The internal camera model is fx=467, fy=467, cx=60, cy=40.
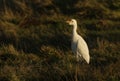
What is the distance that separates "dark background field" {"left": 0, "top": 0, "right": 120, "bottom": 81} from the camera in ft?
25.1

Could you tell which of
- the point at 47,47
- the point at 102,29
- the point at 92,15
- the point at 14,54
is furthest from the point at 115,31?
the point at 14,54

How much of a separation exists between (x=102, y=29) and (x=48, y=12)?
2.03m

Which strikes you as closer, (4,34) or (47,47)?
(47,47)

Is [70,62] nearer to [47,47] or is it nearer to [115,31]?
[47,47]

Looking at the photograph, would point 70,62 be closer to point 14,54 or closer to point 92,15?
point 14,54

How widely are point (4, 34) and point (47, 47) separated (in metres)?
1.83

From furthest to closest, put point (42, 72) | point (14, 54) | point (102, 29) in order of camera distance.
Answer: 1. point (102, 29)
2. point (14, 54)
3. point (42, 72)

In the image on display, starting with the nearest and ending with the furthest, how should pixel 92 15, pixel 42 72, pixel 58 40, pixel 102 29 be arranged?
1. pixel 42 72
2. pixel 58 40
3. pixel 102 29
4. pixel 92 15

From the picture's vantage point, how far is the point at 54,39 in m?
10.6

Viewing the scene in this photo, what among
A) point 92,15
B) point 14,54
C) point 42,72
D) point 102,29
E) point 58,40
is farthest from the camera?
point 92,15

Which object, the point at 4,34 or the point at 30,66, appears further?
the point at 4,34

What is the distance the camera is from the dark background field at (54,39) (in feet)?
25.1

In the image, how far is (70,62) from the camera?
8.30 metres

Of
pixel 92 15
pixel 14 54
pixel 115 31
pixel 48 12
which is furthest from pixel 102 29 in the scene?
pixel 14 54
